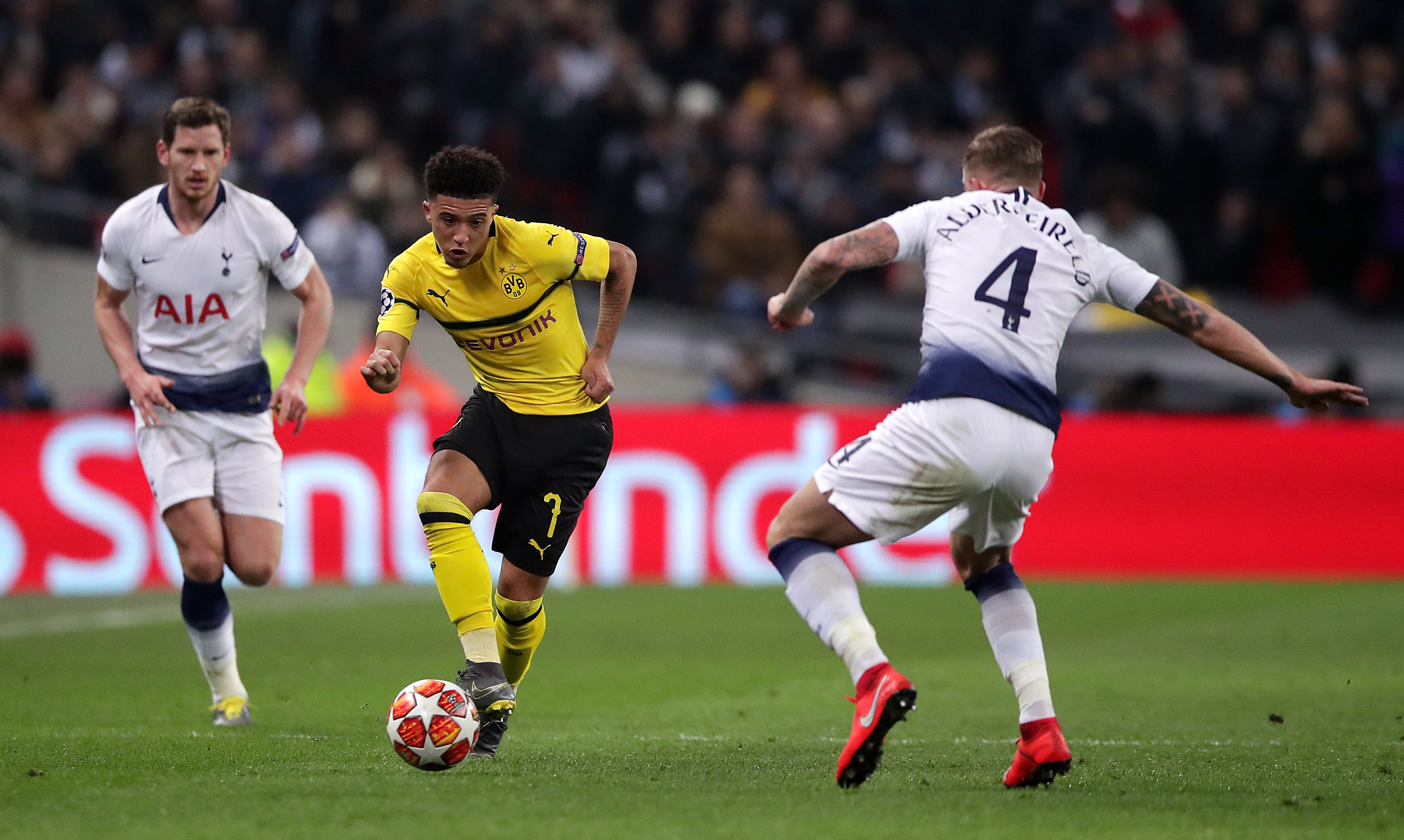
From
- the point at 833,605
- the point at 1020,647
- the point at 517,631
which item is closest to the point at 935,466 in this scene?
the point at 833,605

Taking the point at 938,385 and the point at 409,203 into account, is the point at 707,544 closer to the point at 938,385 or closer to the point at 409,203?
the point at 409,203

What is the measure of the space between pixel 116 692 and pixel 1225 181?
13.0 meters

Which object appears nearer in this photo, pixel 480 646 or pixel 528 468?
pixel 480 646

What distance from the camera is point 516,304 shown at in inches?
269

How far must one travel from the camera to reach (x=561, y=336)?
6.99m

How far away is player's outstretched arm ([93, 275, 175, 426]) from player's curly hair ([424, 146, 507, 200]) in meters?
1.77

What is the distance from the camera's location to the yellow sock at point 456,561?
6.52 metres

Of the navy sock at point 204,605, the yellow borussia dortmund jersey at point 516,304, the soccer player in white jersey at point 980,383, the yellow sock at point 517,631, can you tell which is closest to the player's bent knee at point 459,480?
the yellow borussia dortmund jersey at point 516,304

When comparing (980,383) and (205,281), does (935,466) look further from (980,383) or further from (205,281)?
(205,281)

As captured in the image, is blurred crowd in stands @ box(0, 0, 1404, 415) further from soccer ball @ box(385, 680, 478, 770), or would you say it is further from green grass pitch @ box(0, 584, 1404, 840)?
soccer ball @ box(385, 680, 478, 770)

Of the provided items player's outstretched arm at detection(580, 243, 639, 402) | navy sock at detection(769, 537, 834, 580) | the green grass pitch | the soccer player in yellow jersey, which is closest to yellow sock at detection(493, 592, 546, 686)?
the soccer player in yellow jersey

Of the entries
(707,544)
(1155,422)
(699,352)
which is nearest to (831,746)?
(707,544)

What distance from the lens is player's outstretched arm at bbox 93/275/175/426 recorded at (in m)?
7.48

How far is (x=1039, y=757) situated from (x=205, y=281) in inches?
166
